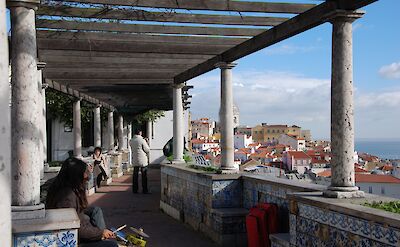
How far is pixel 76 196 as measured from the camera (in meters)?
4.42

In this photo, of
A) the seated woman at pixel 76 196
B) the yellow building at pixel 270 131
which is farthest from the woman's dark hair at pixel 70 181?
the yellow building at pixel 270 131

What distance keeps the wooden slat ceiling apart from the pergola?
1 centimetres

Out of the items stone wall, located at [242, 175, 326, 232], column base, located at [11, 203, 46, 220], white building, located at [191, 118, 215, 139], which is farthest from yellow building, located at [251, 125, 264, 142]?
column base, located at [11, 203, 46, 220]

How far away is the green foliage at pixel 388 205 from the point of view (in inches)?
163

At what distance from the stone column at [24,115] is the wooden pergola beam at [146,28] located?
218 cm

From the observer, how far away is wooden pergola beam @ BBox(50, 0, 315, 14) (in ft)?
18.2

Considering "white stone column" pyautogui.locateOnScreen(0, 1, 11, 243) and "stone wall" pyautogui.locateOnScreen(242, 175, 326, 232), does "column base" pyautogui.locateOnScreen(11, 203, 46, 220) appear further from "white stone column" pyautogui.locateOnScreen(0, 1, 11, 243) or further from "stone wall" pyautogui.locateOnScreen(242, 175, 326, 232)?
"stone wall" pyautogui.locateOnScreen(242, 175, 326, 232)

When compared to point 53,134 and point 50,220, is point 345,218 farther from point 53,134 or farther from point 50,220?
point 53,134

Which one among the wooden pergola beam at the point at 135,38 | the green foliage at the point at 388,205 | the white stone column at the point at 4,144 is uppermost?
the wooden pergola beam at the point at 135,38

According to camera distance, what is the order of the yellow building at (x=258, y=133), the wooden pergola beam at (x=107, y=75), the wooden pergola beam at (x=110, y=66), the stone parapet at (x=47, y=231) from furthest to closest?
the yellow building at (x=258, y=133) < the wooden pergola beam at (x=107, y=75) < the wooden pergola beam at (x=110, y=66) < the stone parapet at (x=47, y=231)

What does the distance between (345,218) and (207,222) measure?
3.92 meters

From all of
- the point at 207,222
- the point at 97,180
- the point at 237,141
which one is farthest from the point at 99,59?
the point at 237,141

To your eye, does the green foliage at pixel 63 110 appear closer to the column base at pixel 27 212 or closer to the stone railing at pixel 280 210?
the stone railing at pixel 280 210

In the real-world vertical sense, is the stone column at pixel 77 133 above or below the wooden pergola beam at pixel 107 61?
below
